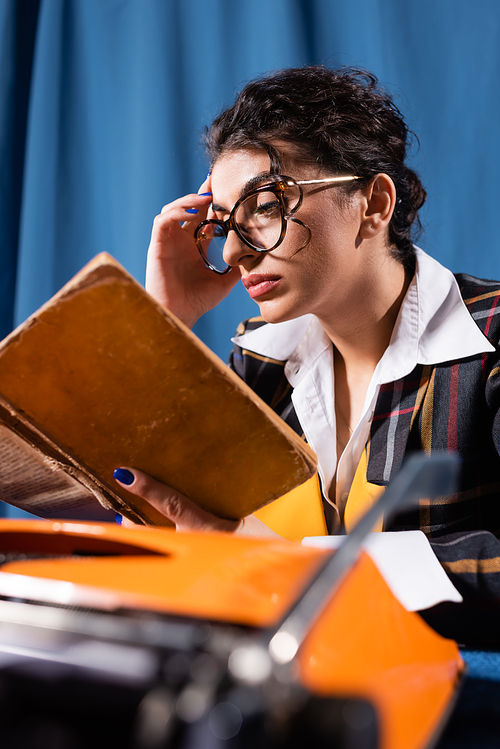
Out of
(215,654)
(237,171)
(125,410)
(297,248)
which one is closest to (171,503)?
(125,410)

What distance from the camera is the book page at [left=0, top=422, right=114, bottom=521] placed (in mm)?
562

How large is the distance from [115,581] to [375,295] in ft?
2.91

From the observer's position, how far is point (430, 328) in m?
1.05

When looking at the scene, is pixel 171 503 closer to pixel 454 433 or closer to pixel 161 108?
pixel 454 433

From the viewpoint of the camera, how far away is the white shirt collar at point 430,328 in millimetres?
962


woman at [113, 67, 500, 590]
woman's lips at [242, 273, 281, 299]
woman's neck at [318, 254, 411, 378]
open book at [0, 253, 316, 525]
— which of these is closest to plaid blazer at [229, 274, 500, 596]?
woman at [113, 67, 500, 590]

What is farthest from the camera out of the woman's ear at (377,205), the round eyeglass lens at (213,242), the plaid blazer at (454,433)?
the round eyeglass lens at (213,242)

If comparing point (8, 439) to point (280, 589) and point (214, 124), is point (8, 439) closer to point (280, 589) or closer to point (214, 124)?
point (280, 589)

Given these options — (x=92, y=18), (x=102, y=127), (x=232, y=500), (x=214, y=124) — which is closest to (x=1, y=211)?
(x=102, y=127)

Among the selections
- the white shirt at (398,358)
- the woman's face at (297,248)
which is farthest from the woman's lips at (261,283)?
the white shirt at (398,358)

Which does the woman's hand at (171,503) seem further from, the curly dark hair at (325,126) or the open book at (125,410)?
the curly dark hair at (325,126)

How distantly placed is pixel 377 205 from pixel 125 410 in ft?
2.29

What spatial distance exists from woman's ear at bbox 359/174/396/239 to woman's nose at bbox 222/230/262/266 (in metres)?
0.21

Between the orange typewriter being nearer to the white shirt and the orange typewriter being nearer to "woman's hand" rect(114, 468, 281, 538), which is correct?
"woman's hand" rect(114, 468, 281, 538)
